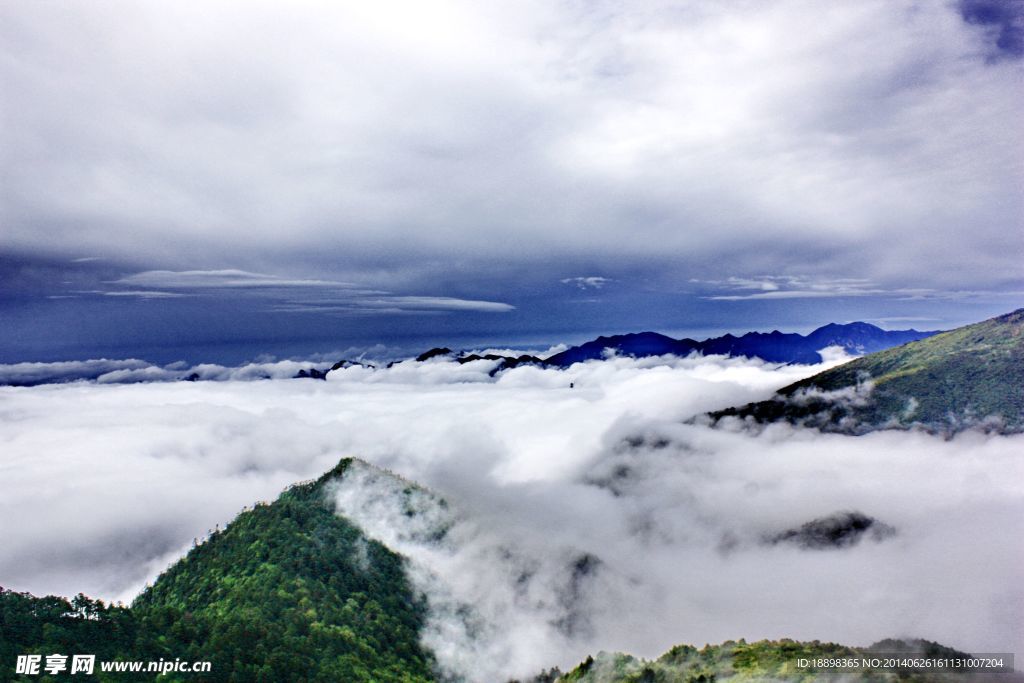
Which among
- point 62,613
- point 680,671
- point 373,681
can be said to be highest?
point 62,613

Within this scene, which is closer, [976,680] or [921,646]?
[976,680]

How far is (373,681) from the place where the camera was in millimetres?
189625

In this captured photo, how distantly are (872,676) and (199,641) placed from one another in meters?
205

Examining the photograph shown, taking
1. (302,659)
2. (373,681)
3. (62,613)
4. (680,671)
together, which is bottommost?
(373,681)

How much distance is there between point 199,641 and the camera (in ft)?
583

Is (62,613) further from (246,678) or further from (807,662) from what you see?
(807,662)

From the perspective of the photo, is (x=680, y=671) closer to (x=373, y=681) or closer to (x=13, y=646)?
(x=373, y=681)

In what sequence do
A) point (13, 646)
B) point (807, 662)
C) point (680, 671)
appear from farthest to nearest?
point (680, 671) → point (13, 646) → point (807, 662)

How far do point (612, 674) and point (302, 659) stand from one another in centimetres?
10919

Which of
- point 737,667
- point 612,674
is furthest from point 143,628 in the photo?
point 737,667

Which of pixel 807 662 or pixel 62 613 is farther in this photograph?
pixel 62 613

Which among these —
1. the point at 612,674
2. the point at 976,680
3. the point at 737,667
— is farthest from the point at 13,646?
the point at 976,680

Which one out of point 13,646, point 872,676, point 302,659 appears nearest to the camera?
point 872,676

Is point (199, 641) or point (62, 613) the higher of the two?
point (62, 613)
